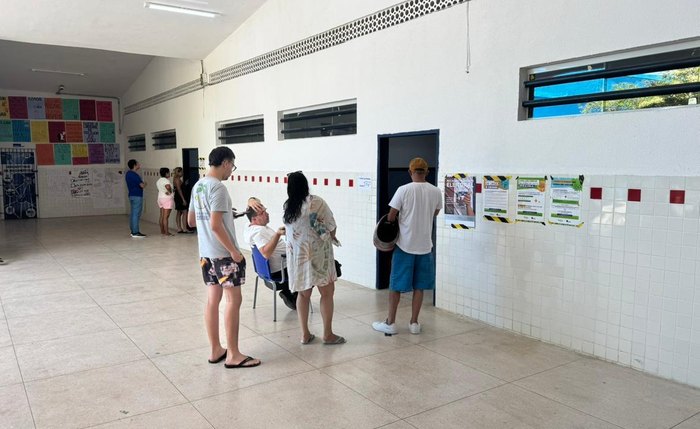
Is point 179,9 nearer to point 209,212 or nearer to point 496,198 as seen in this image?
point 209,212

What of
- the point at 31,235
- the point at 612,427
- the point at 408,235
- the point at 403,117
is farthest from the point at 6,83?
the point at 612,427

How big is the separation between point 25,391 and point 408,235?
9.23 feet

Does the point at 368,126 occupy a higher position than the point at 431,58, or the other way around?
the point at 431,58

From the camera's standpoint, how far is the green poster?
1320 cm

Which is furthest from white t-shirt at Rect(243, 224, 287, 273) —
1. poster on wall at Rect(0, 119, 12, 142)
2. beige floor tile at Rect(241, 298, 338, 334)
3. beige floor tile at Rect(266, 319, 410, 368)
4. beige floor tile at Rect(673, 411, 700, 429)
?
poster on wall at Rect(0, 119, 12, 142)

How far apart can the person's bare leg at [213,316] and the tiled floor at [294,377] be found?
12 cm

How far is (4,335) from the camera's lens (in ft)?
13.5

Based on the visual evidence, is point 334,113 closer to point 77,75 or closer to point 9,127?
point 77,75

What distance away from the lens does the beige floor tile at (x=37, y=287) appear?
5457mm

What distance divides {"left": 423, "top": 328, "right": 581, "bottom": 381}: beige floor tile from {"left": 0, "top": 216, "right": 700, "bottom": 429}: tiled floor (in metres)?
0.01

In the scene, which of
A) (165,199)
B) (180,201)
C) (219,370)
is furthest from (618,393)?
(180,201)

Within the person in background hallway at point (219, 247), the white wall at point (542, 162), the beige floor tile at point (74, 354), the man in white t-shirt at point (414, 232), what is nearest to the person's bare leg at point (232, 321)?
the person in background hallway at point (219, 247)

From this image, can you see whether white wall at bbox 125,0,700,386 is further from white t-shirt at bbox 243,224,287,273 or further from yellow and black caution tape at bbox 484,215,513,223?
white t-shirt at bbox 243,224,287,273

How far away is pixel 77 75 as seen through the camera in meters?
11.8
